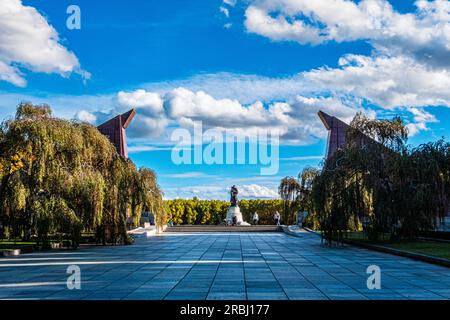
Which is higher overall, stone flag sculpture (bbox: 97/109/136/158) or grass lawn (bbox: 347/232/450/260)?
stone flag sculpture (bbox: 97/109/136/158)

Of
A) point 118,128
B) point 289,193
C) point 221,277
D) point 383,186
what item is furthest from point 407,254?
point 118,128

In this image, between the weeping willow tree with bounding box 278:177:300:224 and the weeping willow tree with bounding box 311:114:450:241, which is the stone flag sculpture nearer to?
the weeping willow tree with bounding box 278:177:300:224

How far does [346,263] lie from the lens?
14516mm

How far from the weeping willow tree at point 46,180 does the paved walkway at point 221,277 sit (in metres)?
1.94

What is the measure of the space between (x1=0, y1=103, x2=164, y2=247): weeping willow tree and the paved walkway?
1936 millimetres

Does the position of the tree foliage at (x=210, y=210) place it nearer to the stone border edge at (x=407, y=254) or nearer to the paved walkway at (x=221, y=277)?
the stone border edge at (x=407, y=254)

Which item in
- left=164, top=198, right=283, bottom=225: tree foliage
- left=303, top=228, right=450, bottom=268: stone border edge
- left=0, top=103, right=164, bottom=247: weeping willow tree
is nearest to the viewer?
left=303, top=228, right=450, bottom=268: stone border edge

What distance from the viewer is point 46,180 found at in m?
18.5

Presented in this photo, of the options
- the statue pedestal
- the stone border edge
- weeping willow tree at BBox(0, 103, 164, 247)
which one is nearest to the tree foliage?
the statue pedestal

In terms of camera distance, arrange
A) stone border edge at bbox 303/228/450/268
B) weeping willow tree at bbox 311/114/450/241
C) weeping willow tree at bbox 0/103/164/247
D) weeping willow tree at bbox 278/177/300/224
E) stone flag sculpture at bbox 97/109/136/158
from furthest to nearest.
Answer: stone flag sculpture at bbox 97/109/136/158 < weeping willow tree at bbox 278/177/300/224 < weeping willow tree at bbox 311/114/450/241 < weeping willow tree at bbox 0/103/164/247 < stone border edge at bbox 303/228/450/268

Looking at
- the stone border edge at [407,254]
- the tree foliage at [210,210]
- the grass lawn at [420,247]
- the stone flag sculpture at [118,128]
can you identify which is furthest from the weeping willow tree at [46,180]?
the tree foliage at [210,210]

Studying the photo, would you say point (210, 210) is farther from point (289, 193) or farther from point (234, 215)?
point (289, 193)

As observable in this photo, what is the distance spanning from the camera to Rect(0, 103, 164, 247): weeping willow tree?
17.8 m

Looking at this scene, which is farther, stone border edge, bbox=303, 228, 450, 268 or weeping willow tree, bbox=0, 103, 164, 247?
weeping willow tree, bbox=0, 103, 164, 247
